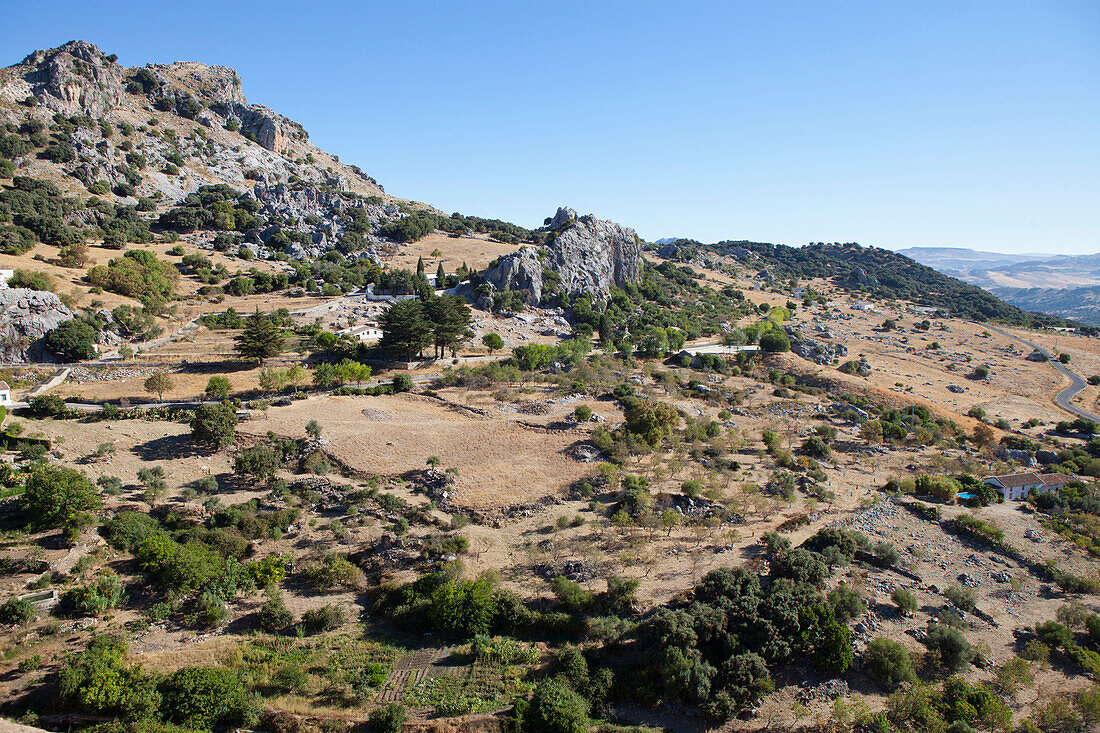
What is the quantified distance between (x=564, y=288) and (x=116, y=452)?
64353 mm

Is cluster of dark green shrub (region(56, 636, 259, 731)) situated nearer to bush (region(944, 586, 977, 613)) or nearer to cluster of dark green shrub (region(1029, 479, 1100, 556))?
bush (region(944, 586, 977, 613))

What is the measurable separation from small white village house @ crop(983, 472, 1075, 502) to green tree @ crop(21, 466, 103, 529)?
58683 mm

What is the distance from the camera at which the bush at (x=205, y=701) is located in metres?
18.9

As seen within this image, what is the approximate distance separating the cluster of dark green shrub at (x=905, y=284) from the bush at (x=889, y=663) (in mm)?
143587

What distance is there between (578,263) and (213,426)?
221 ft

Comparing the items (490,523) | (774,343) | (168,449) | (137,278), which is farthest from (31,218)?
(774,343)

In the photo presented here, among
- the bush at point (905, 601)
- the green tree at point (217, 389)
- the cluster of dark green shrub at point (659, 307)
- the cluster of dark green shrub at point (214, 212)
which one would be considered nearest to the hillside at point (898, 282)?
the cluster of dark green shrub at point (659, 307)

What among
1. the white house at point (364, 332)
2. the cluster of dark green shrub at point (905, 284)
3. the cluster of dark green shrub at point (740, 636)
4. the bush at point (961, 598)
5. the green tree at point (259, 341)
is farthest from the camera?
the cluster of dark green shrub at point (905, 284)

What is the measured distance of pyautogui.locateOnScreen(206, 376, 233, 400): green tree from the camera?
41.8m

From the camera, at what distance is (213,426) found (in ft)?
117


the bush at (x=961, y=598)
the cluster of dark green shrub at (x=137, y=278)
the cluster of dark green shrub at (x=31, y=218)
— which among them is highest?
the cluster of dark green shrub at (x=31, y=218)

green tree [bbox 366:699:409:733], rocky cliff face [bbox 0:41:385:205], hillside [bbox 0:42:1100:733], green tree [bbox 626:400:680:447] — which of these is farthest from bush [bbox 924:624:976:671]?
rocky cliff face [bbox 0:41:385:205]

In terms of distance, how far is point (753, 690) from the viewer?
20.5 m

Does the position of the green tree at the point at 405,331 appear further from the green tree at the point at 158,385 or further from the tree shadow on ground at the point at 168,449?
the tree shadow on ground at the point at 168,449
